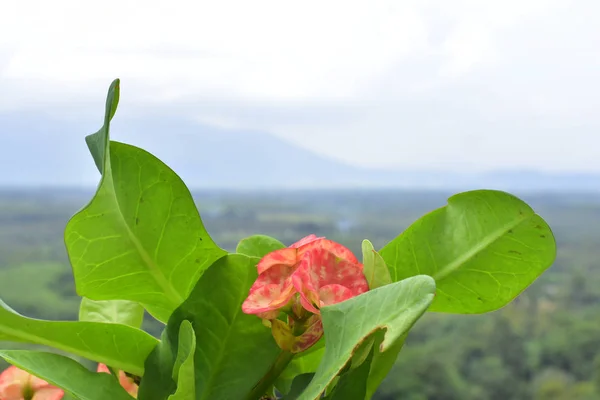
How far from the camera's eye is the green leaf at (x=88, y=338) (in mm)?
217

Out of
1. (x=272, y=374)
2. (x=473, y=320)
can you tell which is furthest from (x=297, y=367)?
(x=473, y=320)

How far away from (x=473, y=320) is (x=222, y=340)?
7590mm

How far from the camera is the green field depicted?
6.09 metres

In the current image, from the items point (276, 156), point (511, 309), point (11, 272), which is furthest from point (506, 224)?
point (276, 156)

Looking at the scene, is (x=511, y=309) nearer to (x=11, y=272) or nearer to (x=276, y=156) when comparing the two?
(x=11, y=272)

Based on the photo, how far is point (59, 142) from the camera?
1345 centimetres

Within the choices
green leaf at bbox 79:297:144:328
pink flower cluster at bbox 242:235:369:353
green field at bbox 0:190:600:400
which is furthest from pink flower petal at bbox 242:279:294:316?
green field at bbox 0:190:600:400

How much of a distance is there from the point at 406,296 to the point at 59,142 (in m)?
14.3

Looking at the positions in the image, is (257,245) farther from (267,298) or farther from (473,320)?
(473,320)

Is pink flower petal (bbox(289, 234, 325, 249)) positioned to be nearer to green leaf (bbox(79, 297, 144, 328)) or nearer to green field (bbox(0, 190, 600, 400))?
green leaf (bbox(79, 297, 144, 328))

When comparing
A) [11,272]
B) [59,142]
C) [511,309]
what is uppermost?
[59,142]

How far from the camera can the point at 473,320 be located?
7.41 metres

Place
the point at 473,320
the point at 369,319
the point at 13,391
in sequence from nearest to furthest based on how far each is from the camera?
the point at 369,319 < the point at 13,391 < the point at 473,320

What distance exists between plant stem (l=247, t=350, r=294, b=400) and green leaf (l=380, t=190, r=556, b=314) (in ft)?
0.18
